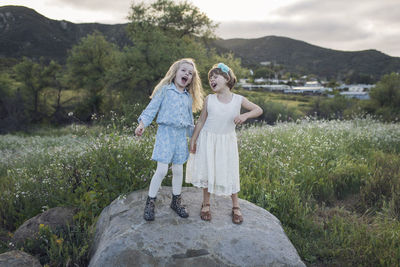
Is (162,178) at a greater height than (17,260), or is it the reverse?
(162,178)

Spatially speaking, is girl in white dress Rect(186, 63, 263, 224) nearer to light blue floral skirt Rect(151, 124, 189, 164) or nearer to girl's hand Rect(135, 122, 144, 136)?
light blue floral skirt Rect(151, 124, 189, 164)

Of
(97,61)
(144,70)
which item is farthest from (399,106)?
(97,61)

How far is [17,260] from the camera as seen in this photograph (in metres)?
→ 2.67

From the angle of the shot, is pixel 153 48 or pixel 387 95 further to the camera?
pixel 387 95

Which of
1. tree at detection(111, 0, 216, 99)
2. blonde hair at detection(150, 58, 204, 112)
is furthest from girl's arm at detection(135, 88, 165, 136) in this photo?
tree at detection(111, 0, 216, 99)

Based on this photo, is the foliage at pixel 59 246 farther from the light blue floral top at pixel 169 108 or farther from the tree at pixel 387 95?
the tree at pixel 387 95

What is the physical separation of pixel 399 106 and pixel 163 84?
27680mm

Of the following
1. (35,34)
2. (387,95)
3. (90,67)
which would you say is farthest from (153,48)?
(35,34)

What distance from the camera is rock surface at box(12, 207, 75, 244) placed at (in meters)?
3.37

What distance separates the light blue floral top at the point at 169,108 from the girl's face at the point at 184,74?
11 centimetres

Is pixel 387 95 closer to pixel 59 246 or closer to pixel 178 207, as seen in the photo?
pixel 178 207

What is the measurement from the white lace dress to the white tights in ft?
0.70

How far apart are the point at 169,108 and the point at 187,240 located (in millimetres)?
1605

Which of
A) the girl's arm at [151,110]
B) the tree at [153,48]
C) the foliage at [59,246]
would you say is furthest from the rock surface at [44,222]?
the tree at [153,48]
